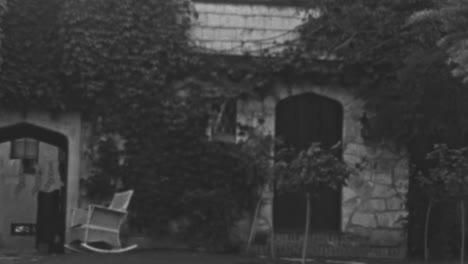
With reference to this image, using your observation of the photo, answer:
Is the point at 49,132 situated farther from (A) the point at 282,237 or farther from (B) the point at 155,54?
(A) the point at 282,237

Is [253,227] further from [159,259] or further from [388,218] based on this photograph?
[388,218]

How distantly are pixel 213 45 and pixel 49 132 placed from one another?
10.6ft

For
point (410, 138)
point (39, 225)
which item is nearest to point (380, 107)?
point (410, 138)

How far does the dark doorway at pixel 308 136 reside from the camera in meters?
15.4

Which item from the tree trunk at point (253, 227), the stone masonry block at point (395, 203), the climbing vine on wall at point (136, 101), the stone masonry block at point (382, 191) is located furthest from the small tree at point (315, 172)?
the stone masonry block at point (395, 203)

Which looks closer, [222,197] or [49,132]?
[222,197]

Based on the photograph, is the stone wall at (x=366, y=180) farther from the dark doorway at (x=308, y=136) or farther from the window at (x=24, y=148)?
the window at (x=24, y=148)

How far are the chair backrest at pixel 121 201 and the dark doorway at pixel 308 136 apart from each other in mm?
2756

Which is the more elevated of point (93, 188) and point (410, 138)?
point (410, 138)

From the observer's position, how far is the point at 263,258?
13906 mm

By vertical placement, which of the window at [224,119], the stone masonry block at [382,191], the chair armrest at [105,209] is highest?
the window at [224,119]

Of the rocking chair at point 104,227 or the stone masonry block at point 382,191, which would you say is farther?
the stone masonry block at point 382,191

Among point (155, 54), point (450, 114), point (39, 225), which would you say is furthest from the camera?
point (39, 225)

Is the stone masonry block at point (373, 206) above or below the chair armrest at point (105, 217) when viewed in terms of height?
above
